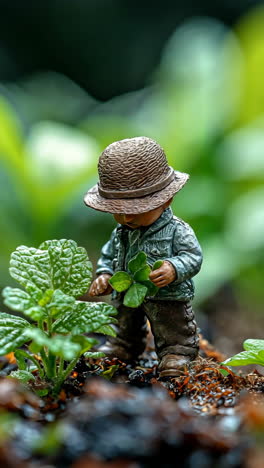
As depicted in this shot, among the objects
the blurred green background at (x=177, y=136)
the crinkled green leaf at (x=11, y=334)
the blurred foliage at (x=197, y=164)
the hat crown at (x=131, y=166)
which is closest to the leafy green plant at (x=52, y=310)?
the crinkled green leaf at (x=11, y=334)

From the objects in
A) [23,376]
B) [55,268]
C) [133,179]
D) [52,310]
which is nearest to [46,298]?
[52,310]

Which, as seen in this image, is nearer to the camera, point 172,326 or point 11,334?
point 11,334

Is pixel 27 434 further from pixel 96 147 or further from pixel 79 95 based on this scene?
pixel 79 95

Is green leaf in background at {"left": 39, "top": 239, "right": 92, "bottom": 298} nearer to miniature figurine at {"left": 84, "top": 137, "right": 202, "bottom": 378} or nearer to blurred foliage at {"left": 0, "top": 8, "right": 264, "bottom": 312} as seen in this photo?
miniature figurine at {"left": 84, "top": 137, "right": 202, "bottom": 378}

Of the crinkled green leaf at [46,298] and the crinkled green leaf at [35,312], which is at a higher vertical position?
the crinkled green leaf at [46,298]

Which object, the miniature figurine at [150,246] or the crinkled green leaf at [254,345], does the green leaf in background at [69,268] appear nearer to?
the miniature figurine at [150,246]

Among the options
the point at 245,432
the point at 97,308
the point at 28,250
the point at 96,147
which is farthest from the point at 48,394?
the point at 96,147

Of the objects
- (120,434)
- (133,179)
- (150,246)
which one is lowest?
(120,434)

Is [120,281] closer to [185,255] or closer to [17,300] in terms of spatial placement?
[185,255]
